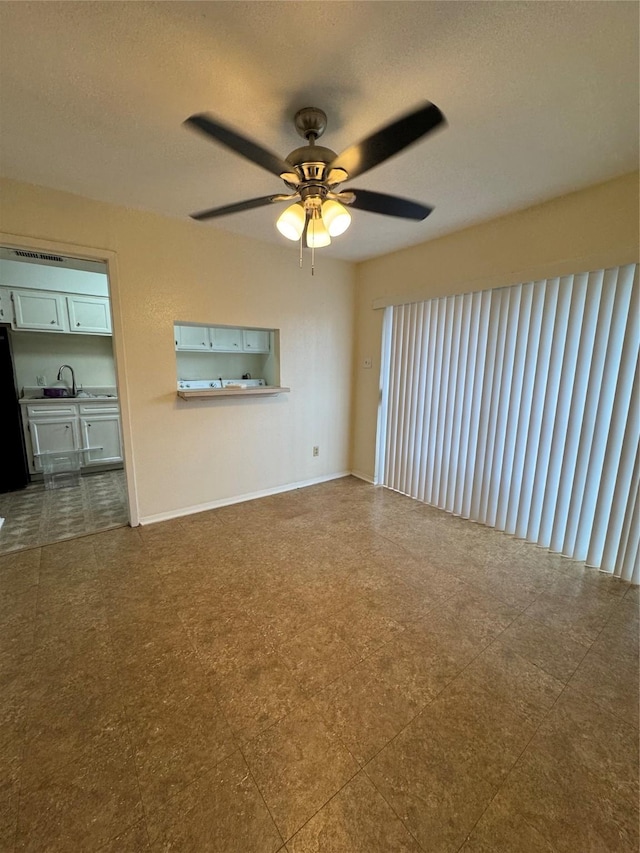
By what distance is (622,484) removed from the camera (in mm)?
2180

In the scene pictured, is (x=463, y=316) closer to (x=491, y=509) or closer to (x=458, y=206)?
(x=458, y=206)

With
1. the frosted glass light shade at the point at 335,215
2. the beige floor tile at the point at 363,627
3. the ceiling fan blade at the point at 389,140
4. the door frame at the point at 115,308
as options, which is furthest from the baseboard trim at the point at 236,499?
the ceiling fan blade at the point at 389,140

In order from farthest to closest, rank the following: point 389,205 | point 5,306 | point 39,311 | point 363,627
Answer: point 39,311
point 5,306
point 363,627
point 389,205

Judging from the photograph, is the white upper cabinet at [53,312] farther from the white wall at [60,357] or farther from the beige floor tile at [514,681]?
the beige floor tile at [514,681]

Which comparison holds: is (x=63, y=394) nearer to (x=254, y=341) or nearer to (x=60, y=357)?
(x=60, y=357)

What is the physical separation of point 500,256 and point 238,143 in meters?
2.24

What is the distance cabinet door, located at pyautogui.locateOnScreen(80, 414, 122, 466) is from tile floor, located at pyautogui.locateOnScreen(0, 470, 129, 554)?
1.11ft

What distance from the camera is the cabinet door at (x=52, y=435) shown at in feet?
Result: 12.6

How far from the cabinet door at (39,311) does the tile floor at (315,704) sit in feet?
9.06

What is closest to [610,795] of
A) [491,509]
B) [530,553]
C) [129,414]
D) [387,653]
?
[387,653]

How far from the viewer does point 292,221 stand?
164 centimetres

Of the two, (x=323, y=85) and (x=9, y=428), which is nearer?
(x=323, y=85)

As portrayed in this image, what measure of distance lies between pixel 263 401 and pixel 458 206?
2.34 metres

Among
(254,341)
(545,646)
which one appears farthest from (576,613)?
(254,341)
